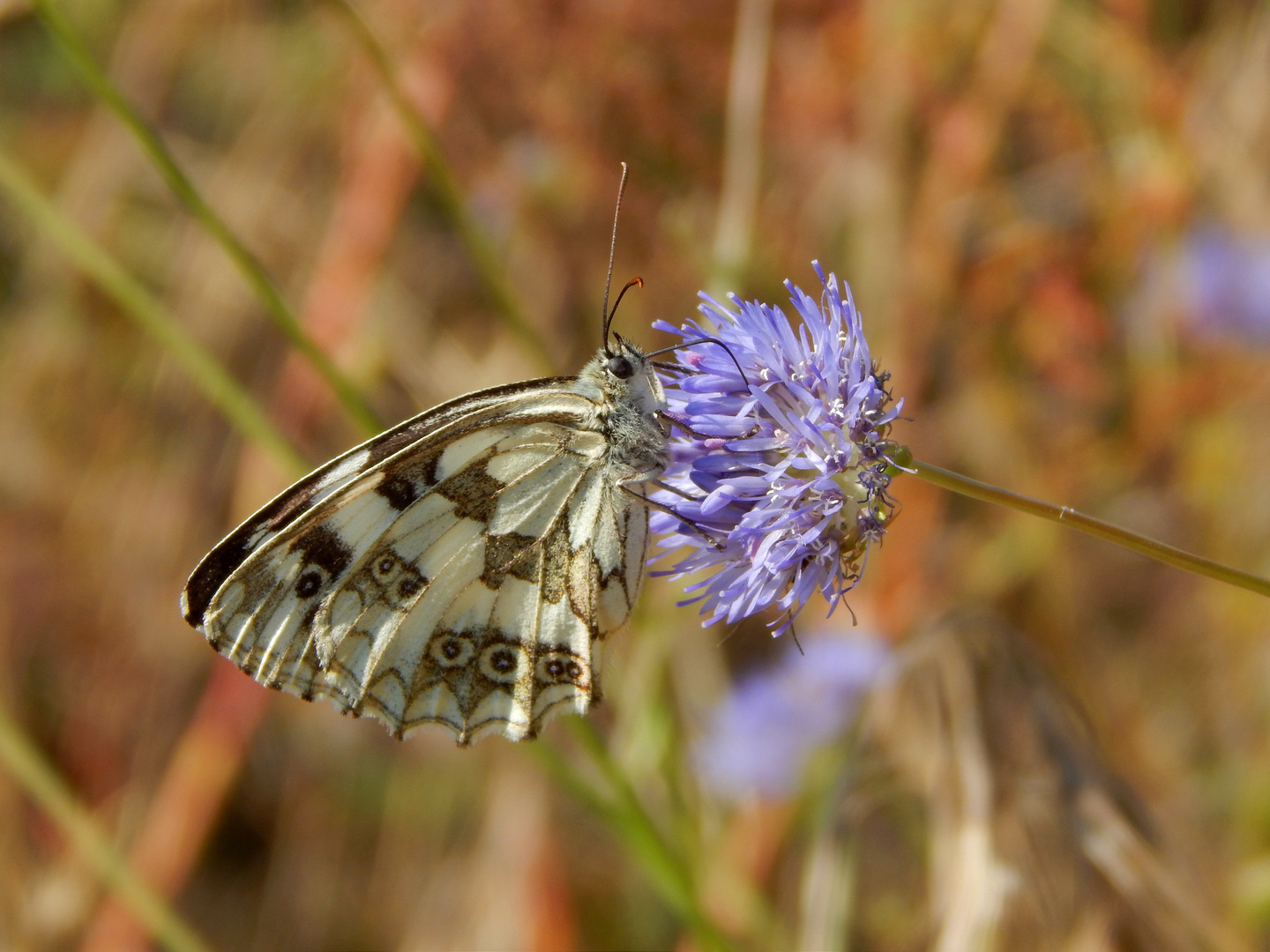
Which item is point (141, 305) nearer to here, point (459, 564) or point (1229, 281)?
point (459, 564)

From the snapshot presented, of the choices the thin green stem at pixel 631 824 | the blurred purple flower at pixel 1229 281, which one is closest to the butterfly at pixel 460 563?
the thin green stem at pixel 631 824

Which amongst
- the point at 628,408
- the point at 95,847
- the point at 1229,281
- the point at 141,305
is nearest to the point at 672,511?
the point at 628,408

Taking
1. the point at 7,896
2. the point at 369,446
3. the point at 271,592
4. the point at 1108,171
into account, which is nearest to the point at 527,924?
the point at 7,896

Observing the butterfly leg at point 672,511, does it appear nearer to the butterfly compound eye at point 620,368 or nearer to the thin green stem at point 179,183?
the butterfly compound eye at point 620,368

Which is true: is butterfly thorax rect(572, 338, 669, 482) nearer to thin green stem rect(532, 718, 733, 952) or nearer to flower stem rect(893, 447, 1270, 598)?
thin green stem rect(532, 718, 733, 952)

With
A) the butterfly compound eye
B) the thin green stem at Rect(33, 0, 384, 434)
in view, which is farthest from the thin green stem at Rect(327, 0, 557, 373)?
the butterfly compound eye

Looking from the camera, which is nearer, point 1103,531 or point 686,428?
point 1103,531
